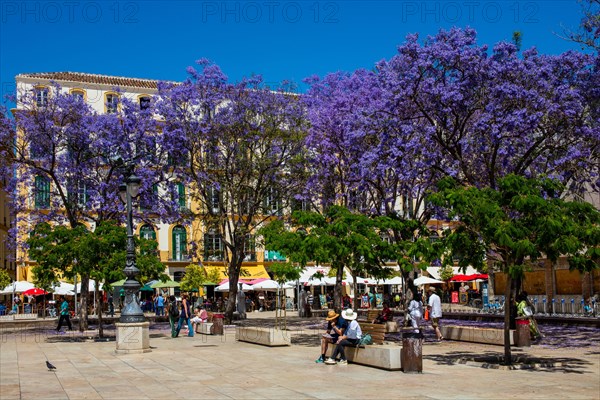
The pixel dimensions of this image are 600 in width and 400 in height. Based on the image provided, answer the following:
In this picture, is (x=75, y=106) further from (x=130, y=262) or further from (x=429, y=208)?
(x=429, y=208)

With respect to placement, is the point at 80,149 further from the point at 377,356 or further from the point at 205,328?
the point at 377,356

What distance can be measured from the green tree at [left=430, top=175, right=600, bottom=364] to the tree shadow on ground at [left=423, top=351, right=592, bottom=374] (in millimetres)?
400

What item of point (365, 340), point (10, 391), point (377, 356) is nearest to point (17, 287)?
point (365, 340)

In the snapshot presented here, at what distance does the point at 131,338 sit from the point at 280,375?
21.3 ft

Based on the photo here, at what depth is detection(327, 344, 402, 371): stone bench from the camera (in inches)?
548

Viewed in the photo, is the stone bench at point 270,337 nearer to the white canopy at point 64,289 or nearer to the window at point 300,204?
the window at point 300,204

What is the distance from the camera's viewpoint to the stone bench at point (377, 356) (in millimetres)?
13914

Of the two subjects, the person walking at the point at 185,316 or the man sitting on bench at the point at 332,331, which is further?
the person walking at the point at 185,316

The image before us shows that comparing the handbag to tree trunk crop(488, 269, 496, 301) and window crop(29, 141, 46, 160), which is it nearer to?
window crop(29, 141, 46, 160)

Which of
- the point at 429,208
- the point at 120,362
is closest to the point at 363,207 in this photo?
the point at 429,208

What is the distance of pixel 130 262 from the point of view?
19828mm

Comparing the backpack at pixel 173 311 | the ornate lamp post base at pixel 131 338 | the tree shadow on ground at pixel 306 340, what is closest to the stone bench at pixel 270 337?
the tree shadow on ground at pixel 306 340

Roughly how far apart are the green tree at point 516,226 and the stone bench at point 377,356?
2147 mm

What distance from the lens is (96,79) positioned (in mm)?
54312
